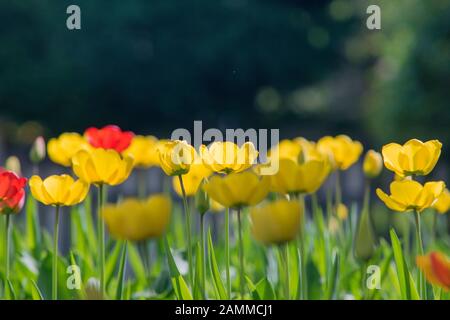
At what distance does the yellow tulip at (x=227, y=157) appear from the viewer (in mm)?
1198

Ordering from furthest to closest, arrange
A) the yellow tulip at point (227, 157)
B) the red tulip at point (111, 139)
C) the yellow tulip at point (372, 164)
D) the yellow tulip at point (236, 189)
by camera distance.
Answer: the yellow tulip at point (372, 164) < the red tulip at point (111, 139) < the yellow tulip at point (227, 157) < the yellow tulip at point (236, 189)

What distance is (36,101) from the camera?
11914 mm

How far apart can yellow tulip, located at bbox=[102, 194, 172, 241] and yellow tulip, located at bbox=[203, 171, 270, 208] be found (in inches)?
4.4

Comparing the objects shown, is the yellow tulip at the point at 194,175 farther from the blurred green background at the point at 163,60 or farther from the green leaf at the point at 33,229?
the blurred green background at the point at 163,60

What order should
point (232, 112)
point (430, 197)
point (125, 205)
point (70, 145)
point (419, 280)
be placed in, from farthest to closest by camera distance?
1. point (232, 112)
2. point (70, 145)
3. point (419, 280)
4. point (430, 197)
5. point (125, 205)

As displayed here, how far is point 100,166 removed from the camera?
122cm

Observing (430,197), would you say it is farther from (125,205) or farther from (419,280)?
(125,205)

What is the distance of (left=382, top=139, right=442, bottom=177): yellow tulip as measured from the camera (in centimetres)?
122

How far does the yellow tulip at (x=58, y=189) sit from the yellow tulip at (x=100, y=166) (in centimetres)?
2

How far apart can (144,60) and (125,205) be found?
1118 centimetres

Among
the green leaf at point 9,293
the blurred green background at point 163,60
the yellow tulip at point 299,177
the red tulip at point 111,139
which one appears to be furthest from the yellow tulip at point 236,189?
the blurred green background at point 163,60

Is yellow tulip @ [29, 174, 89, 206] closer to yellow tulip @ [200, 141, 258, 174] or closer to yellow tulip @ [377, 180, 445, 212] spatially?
yellow tulip @ [200, 141, 258, 174]

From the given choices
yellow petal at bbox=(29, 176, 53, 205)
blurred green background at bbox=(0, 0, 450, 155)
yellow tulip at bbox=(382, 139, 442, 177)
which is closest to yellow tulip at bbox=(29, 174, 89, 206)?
yellow petal at bbox=(29, 176, 53, 205)
